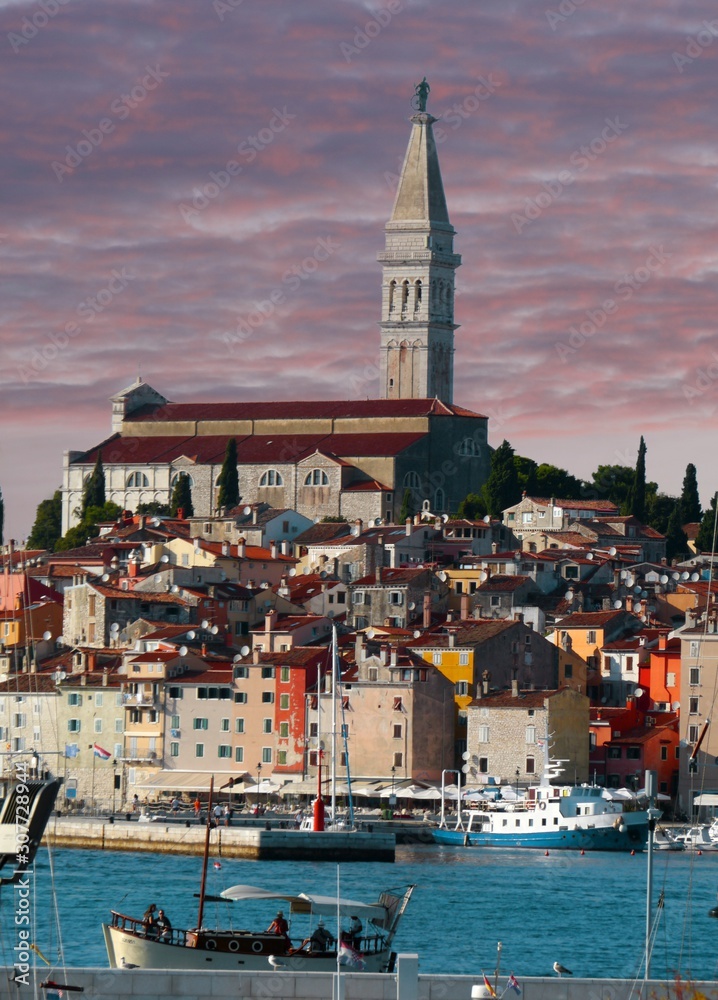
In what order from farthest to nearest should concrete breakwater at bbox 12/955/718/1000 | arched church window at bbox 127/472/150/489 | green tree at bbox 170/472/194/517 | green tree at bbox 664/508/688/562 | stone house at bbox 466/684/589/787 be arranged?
1. arched church window at bbox 127/472/150/489
2. green tree at bbox 170/472/194/517
3. green tree at bbox 664/508/688/562
4. stone house at bbox 466/684/589/787
5. concrete breakwater at bbox 12/955/718/1000

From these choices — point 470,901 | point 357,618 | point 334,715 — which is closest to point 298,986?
point 470,901

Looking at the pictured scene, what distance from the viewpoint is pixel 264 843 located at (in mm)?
51719

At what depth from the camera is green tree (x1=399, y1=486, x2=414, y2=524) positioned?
104m

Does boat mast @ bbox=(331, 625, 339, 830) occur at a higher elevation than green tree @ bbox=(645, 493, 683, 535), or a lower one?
lower

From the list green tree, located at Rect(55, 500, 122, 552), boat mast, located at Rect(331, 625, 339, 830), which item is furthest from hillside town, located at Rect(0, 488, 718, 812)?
green tree, located at Rect(55, 500, 122, 552)

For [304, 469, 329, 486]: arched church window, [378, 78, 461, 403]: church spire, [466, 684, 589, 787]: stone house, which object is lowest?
[466, 684, 589, 787]: stone house

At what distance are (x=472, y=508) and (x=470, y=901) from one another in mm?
60070

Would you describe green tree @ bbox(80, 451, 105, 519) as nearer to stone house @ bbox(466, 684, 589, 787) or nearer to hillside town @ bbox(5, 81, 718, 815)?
hillside town @ bbox(5, 81, 718, 815)

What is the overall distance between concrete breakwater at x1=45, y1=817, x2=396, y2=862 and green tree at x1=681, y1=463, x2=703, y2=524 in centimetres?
5093

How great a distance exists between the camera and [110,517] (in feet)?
365

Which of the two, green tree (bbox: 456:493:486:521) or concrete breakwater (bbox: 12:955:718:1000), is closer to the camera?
concrete breakwater (bbox: 12:955:718:1000)

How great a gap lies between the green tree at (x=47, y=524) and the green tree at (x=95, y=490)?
3080 millimetres

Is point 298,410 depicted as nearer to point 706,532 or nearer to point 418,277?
point 418,277

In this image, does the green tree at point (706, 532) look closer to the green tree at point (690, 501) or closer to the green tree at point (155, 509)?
the green tree at point (690, 501)
